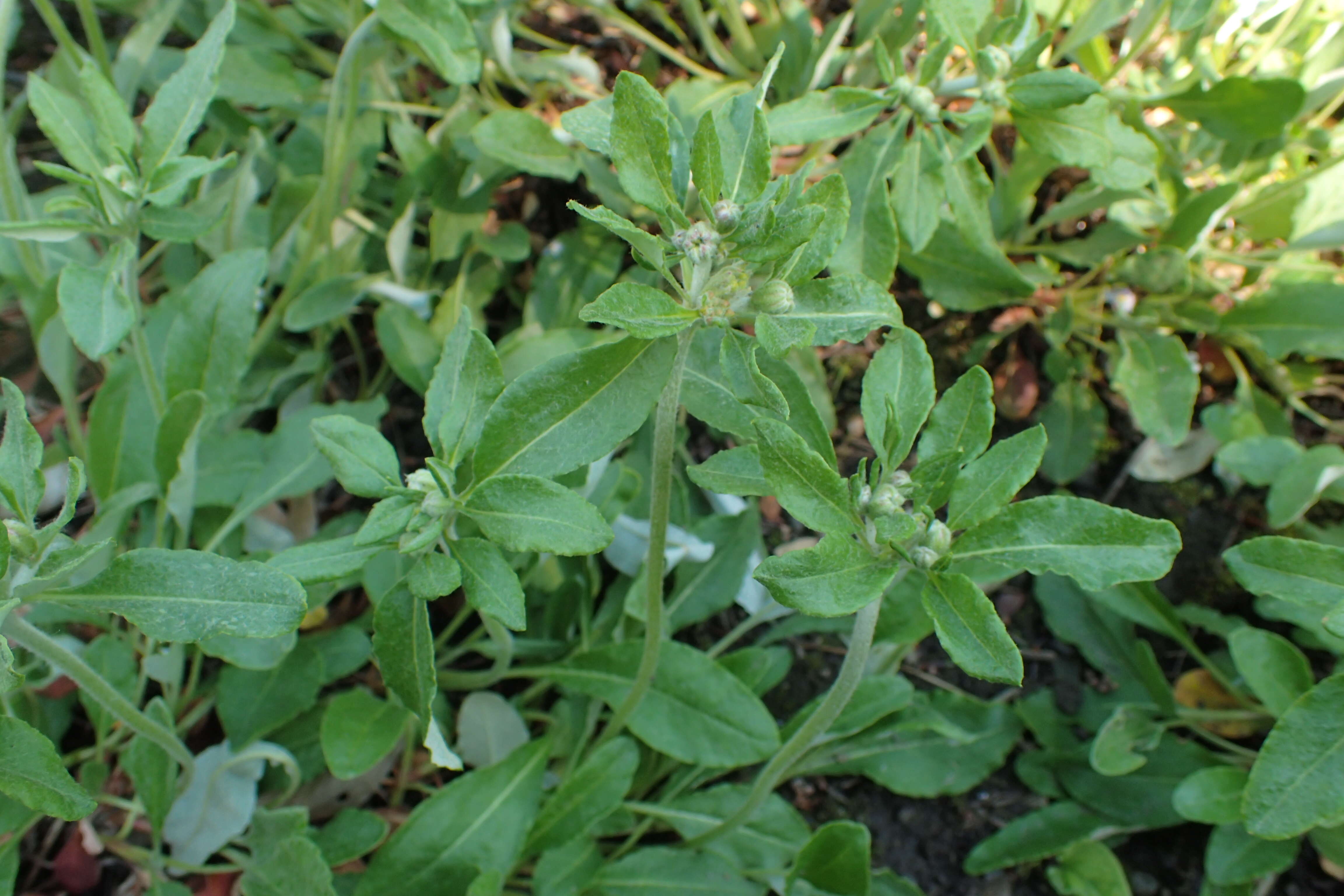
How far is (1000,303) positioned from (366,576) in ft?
5.15

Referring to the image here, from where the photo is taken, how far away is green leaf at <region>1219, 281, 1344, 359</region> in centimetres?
235

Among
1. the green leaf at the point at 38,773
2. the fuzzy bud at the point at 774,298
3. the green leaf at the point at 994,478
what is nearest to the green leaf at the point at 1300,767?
the green leaf at the point at 994,478

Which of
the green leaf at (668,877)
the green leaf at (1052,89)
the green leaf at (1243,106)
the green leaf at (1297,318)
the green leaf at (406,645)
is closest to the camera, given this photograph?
the green leaf at (406,645)

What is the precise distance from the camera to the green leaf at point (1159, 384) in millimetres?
2363

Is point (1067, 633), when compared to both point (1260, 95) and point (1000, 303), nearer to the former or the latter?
point (1000, 303)

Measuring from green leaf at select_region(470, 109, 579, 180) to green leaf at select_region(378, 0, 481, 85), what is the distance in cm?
17

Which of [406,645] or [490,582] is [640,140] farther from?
[406,645]

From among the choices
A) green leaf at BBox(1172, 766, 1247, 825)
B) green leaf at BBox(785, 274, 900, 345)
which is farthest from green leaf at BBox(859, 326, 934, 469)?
green leaf at BBox(1172, 766, 1247, 825)

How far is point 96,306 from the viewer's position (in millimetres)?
1625

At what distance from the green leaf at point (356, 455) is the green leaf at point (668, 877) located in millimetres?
948

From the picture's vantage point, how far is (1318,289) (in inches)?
93.0

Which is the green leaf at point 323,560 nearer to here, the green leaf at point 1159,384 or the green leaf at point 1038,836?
the green leaf at point 1038,836

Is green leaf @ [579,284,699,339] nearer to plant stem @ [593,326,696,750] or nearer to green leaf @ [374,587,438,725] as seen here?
plant stem @ [593,326,696,750]

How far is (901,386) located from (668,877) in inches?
42.9
